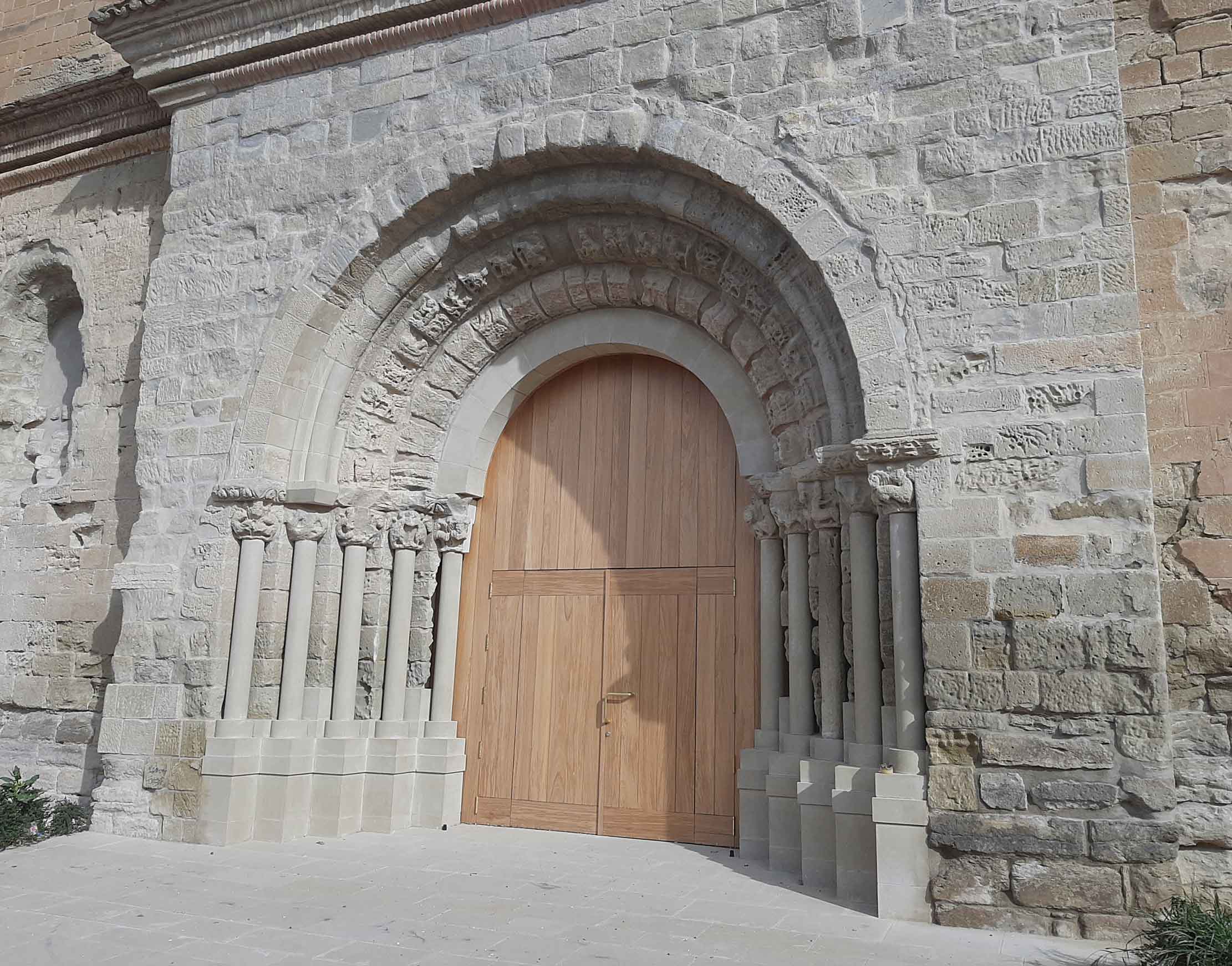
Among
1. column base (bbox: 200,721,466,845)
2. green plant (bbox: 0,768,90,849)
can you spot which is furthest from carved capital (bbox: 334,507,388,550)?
green plant (bbox: 0,768,90,849)

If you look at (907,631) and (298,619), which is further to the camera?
(298,619)

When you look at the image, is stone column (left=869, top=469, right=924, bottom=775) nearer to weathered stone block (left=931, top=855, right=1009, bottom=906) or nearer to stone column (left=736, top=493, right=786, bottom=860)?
weathered stone block (left=931, top=855, right=1009, bottom=906)

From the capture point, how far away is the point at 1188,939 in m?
2.83

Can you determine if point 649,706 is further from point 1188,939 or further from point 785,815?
point 1188,939

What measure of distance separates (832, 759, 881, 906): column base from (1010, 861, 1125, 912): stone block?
524mm

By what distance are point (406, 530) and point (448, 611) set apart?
0.51 metres

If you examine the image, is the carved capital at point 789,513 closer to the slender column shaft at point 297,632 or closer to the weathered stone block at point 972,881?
the weathered stone block at point 972,881

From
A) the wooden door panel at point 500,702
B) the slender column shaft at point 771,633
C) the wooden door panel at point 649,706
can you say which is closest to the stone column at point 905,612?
the slender column shaft at point 771,633

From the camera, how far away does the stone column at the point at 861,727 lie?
3.77 m

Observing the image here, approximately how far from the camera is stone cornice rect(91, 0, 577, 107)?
16.9 feet

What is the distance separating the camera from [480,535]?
5625 millimetres

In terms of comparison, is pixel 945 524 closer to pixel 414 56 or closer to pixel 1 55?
pixel 414 56

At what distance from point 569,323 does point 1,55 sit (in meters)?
5.40

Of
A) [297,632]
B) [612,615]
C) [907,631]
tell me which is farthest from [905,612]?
[297,632]
